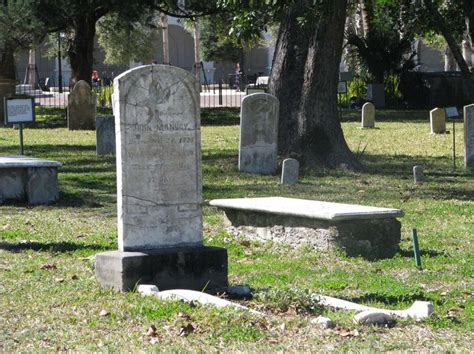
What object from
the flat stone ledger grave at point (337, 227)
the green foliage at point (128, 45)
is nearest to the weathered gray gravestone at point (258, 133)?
the flat stone ledger grave at point (337, 227)

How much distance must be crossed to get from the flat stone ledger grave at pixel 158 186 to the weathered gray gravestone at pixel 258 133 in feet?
34.4

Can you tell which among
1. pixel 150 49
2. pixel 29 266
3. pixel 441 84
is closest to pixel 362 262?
pixel 29 266

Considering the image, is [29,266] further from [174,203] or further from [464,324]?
[464,324]

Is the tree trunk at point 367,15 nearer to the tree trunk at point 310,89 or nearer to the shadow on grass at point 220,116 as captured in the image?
the shadow on grass at point 220,116

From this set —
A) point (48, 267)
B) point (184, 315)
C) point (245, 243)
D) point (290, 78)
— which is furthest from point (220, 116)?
point (184, 315)

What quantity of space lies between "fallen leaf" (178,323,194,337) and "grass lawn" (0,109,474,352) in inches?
0.7

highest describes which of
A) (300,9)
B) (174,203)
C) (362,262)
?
(300,9)

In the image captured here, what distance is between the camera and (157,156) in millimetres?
9180

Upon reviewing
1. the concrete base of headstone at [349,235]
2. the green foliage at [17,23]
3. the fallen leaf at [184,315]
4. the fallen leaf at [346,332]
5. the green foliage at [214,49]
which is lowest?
the fallen leaf at [346,332]

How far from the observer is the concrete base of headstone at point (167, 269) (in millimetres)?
8977

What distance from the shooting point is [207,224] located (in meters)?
13.7

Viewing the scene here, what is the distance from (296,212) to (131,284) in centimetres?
300

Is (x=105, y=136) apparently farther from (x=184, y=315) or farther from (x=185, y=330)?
(x=185, y=330)

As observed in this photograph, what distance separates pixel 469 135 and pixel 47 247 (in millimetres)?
10745
